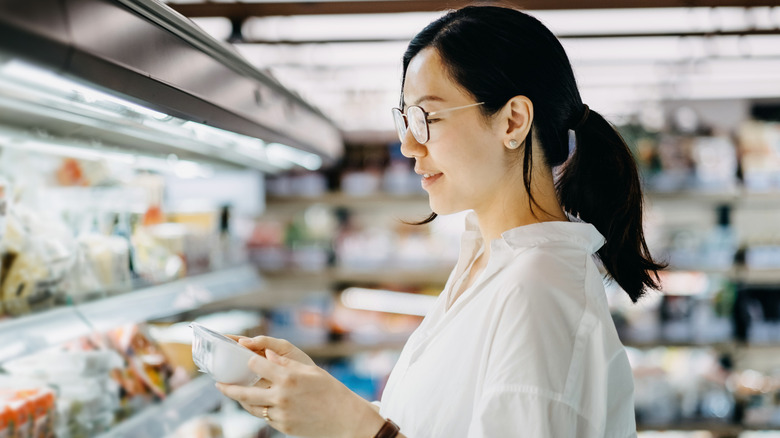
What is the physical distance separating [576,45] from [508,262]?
226cm

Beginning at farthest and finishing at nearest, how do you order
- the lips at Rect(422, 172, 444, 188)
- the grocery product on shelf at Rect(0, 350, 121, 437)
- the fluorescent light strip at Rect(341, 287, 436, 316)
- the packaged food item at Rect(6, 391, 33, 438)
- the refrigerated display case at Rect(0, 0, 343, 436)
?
the fluorescent light strip at Rect(341, 287, 436, 316) < the grocery product on shelf at Rect(0, 350, 121, 437) < the packaged food item at Rect(6, 391, 33, 438) < the lips at Rect(422, 172, 444, 188) < the refrigerated display case at Rect(0, 0, 343, 436)

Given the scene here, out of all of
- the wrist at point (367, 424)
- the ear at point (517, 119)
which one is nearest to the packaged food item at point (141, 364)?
the wrist at point (367, 424)

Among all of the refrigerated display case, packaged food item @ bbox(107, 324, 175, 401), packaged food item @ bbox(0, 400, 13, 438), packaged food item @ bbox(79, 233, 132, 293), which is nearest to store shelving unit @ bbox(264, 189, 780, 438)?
the refrigerated display case

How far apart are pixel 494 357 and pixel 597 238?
0.35 meters

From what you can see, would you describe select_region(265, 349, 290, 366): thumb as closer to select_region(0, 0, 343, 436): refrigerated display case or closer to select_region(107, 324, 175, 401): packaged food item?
select_region(0, 0, 343, 436): refrigerated display case

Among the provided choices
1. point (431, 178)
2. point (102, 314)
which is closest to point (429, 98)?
point (431, 178)

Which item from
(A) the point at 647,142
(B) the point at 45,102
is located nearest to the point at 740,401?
(A) the point at 647,142

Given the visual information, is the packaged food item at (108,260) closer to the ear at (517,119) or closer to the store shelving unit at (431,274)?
the ear at (517,119)

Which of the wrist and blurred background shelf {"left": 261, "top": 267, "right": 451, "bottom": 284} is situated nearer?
the wrist

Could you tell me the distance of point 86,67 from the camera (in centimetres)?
84

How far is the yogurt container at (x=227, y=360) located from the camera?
42.9 inches

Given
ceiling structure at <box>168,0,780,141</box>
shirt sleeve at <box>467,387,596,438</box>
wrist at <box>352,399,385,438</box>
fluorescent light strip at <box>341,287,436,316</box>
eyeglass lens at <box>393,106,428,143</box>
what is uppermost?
ceiling structure at <box>168,0,780,141</box>

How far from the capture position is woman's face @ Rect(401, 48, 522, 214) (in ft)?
3.92

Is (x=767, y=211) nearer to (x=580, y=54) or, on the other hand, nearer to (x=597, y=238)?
(x=580, y=54)
